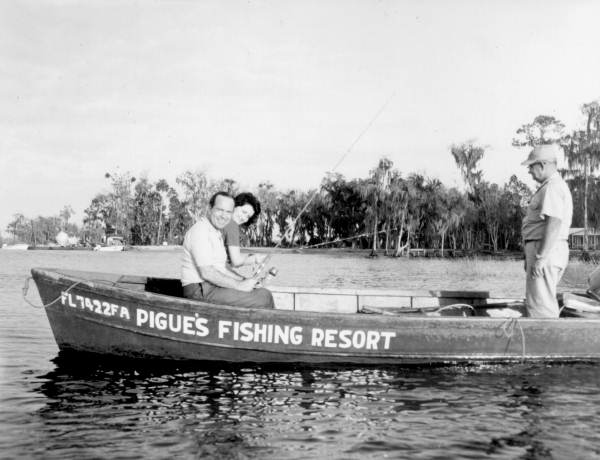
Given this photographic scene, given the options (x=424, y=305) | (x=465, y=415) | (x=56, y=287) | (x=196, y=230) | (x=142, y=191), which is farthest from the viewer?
(x=142, y=191)

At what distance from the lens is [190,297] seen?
7.96 meters

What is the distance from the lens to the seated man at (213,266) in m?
7.50

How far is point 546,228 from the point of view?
754 cm

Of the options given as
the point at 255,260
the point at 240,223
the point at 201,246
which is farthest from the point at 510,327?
the point at 201,246

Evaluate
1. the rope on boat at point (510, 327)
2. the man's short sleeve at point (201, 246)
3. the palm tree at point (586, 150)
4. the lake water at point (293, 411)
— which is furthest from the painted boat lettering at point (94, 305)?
the palm tree at point (586, 150)

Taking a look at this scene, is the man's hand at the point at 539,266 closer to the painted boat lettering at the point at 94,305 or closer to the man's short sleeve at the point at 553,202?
the man's short sleeve at the point at 553,202

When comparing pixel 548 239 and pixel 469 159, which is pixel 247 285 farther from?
pixel 469 159

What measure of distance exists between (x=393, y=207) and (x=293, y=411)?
5953 cm

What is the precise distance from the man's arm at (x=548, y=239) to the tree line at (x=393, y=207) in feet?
93.2

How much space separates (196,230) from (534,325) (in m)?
4.30

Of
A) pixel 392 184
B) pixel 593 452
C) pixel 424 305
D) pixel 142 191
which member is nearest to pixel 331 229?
pixel 392 184

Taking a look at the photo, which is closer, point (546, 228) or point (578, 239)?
point (546, 228)

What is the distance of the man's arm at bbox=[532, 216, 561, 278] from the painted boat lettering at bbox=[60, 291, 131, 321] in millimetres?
4908

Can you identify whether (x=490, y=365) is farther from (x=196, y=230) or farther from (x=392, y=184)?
(x=392, y=184)
